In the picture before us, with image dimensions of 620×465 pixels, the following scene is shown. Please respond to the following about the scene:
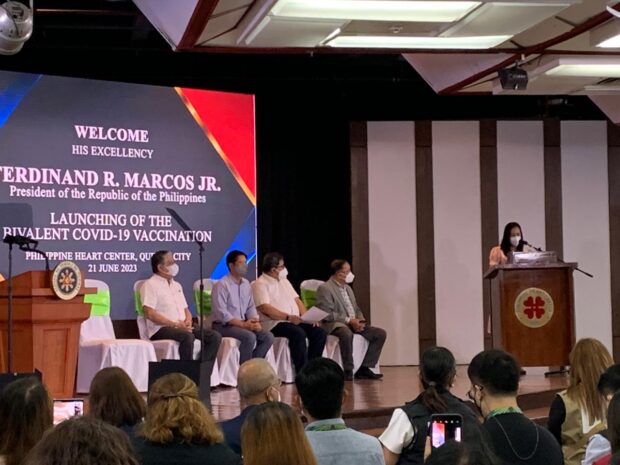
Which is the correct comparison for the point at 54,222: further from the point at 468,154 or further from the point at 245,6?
the point at 468,154

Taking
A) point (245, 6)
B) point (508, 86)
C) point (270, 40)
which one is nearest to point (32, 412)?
point (245, 6)

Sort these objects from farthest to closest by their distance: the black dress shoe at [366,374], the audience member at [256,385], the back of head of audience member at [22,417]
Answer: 1. the black dress shoe at [366,374]
2. the audience member at [256,385]
3. the back of head of audience member at [22,417]

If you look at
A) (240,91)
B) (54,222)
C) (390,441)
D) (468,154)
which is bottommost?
(390,441)

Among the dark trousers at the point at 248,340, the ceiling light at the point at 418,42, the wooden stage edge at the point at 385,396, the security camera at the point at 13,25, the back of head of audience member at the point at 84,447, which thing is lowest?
the wooden stage edge at the point at 385,396

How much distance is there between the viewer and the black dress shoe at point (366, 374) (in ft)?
28.7

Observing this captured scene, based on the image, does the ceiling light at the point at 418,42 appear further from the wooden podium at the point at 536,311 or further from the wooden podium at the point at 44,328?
the wooden podium at the point at 44,328

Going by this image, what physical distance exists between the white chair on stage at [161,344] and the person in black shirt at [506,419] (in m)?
4.64

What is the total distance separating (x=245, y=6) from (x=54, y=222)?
319 centimetres

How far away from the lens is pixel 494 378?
9.91 ft

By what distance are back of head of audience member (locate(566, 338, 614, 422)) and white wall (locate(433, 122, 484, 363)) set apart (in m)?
6.77

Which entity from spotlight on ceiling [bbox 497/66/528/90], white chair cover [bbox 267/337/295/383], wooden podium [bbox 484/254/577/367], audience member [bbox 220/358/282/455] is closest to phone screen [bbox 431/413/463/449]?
audience member [bbox 220/358/282/455]

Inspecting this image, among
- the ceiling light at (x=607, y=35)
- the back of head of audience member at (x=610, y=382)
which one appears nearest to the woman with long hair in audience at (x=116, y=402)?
the back of head of audience member at (x=610, y=382)

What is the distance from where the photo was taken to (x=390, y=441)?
3156mm

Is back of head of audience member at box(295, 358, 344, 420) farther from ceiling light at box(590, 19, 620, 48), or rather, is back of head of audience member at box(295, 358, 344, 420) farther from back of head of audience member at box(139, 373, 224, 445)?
ceiling light at box(590, 19, 620, 48)
